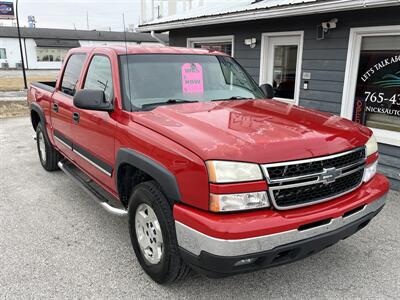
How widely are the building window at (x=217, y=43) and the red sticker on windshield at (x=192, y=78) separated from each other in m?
4.69

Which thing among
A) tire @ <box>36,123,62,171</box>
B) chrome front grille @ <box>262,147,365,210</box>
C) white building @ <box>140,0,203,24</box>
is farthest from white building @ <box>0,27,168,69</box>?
chrome front grille @ <box>262,147,365,210</box>

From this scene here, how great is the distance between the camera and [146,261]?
3141mm

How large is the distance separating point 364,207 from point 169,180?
60.1 inches

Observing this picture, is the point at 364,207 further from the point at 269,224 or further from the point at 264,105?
the point at 264,105

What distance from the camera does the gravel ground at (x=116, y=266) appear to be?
9.86 feet

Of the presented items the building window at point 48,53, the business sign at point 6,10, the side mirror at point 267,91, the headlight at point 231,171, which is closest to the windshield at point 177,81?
the side mirror at point 267,91

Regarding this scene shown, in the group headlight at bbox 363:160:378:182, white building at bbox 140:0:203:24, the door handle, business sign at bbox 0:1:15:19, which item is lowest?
headlight at bbox 363:160:378:182

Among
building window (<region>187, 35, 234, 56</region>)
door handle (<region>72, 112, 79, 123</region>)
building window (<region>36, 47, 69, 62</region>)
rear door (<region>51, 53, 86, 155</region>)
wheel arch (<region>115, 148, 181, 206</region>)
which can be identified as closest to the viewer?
wheel arch (<region>115, 148, 181, 206</region>)

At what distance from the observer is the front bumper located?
231 centimetres

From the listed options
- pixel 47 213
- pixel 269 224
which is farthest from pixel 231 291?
pixel 47 213

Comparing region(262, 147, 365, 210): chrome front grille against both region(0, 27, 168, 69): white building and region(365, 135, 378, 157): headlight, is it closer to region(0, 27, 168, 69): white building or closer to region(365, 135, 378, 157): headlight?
region(365, 135, 378, 157): headlight

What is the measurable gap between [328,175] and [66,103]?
328 centimetres

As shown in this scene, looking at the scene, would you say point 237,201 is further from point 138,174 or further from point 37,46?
point 37,46

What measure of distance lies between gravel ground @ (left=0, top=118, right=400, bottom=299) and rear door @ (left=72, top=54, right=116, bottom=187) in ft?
2.04
